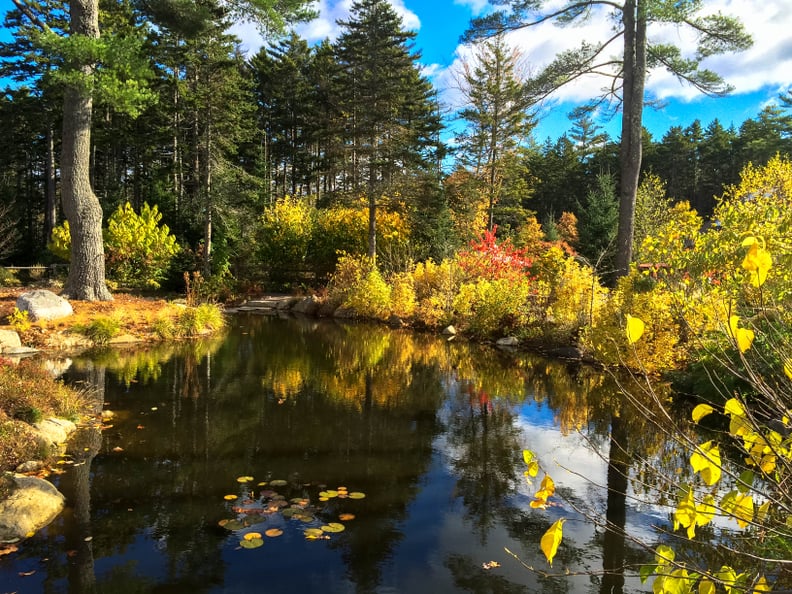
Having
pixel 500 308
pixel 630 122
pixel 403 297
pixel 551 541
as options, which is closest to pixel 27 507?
pixel 551 541

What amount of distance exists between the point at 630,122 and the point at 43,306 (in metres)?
11.9

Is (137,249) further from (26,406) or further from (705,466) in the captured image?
(705,466)

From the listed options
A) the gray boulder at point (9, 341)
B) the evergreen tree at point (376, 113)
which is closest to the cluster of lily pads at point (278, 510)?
the gray boulder at point (9, 341)

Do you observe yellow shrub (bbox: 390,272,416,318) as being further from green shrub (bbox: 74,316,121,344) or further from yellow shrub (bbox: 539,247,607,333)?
green shrub (bbox: 74,316,121,344)

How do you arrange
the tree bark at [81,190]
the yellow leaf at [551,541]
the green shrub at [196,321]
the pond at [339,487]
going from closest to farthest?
the yellow leaf at [551,541], the pond at [339,487], the tree bark at [81,190], the green shrub at [196,321]

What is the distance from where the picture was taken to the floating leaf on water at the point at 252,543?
3641 millimetres

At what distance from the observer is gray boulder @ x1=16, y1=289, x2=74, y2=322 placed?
10508 millimetres

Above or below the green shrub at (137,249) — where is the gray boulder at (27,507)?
below

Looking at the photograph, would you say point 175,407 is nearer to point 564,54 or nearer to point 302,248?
point 564,54

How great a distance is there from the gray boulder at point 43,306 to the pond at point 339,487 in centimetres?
271

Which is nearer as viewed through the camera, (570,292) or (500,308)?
(570,292)

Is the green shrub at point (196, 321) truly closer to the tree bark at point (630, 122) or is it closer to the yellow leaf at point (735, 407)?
the tree bark at point (630, 122)

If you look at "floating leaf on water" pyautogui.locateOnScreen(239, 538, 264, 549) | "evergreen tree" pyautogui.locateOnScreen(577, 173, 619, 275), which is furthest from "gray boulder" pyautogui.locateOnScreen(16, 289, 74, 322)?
"evergreen tree" pyautogui.locateOnScreen(577, 173, 619, 275)

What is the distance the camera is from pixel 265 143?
108ft
